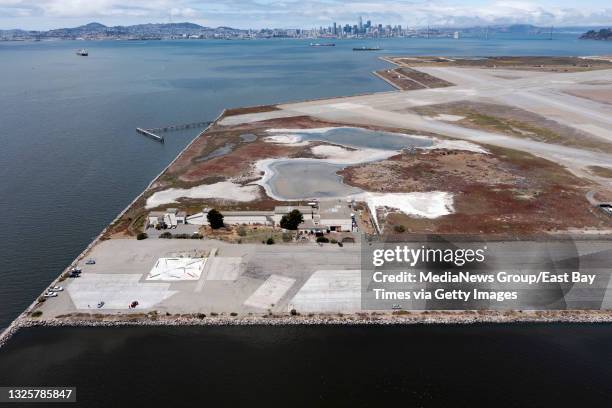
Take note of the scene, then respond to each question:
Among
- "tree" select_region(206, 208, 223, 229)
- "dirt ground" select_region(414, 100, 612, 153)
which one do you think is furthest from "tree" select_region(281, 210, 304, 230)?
"dirt ground" select_region(414, 100, 612, 153)

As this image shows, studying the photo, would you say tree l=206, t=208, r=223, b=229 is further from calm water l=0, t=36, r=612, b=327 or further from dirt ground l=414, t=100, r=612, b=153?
dirt ground l=414, t=100, r=612, b=153

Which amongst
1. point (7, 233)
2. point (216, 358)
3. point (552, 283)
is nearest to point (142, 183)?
point (7, 233)

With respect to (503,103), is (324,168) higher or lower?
lower

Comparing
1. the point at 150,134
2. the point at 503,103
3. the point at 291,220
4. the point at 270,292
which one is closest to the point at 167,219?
the point at 291,220

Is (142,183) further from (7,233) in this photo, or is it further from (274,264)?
(274,264)

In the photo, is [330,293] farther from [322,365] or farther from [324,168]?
[324,168]

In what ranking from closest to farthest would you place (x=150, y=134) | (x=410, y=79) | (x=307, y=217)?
(x=307, y=217), (x=150, y=134), (x=410, y=79)
